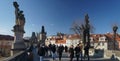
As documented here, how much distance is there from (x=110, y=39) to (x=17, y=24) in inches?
4191

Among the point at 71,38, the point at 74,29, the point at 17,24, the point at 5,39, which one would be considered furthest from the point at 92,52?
the point at 71,38

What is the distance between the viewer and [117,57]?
3284 cm

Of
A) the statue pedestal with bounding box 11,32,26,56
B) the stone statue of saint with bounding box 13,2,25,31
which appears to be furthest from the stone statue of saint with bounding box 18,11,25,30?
the statue pedestal with bounding box 11,32,26,56

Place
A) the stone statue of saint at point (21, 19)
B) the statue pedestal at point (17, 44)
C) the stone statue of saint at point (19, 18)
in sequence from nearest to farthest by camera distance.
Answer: the statue pedestal at point (17, 44) < the stone statue of saint at point (19, 18) < the stone statue of saint at point (21, 19)

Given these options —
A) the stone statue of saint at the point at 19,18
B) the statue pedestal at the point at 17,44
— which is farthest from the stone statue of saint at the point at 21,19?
the statue pedestal at the point at 17,44

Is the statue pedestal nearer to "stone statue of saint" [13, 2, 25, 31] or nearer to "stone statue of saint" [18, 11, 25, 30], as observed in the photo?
"stone statue of saint" [13, 2, 25, 31]

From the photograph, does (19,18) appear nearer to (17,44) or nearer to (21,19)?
(21,19)

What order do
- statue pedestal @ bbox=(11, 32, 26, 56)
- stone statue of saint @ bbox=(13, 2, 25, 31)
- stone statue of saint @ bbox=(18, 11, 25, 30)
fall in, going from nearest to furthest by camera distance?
1. statue pedestal @ bbox=(11, 32, 26, 56)
2. stone statue of saint @ bbox=(13, 2, 25, 31)
3. stone statue of saint @ bbox=(18, 11, 25, 30)

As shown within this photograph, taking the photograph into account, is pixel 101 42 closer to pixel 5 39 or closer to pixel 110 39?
pixel 110 39

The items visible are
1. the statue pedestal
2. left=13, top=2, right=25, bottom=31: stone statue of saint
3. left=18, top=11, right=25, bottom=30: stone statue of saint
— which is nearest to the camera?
the statue pedestal

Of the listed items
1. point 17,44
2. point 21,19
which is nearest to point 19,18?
point 21,19

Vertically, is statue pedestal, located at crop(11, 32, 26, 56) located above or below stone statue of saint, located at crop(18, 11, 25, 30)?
below

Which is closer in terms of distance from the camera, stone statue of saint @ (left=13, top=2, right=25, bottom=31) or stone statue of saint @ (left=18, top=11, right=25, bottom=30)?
stone statue of saint @ (left=13, top=2, right=25, bottom=31)

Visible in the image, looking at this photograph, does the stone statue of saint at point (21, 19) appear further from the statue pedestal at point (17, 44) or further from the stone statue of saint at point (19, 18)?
the statue pedestal at point (17, 44)
